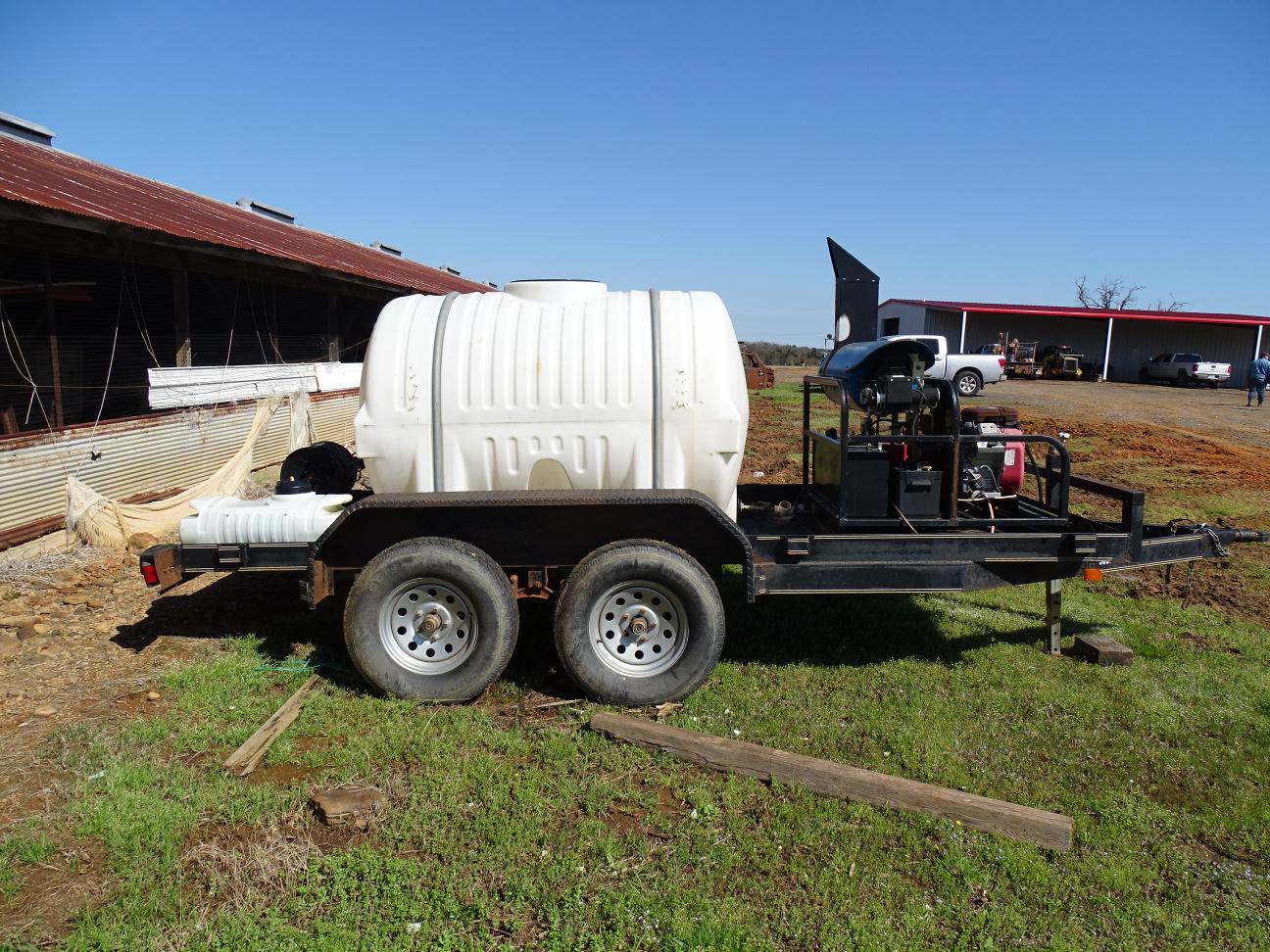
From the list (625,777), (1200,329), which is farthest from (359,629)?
(1200,329)

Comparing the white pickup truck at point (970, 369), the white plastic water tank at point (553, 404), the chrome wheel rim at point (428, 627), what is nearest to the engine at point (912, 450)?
the white plastic water tank at point (553, 404)

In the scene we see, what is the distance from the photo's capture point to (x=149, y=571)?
15.6 feet

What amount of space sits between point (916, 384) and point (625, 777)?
2.95m

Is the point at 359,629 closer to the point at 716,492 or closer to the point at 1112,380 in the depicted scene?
the point at 716,492

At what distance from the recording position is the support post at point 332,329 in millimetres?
14852

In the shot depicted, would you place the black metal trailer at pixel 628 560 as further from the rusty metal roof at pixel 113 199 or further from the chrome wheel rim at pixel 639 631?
the rusty metal roof at pixel 113 199

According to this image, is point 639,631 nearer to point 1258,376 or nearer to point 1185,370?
point 1258,376

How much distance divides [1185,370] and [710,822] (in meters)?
37.8

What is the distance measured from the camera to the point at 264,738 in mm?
4172

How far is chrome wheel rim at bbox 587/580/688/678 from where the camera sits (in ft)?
15.0

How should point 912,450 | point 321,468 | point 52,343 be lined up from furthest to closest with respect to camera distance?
1. point 52,343
2. point 321,468
3. point 912,450

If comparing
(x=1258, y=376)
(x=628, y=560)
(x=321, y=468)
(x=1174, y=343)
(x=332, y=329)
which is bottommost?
(x=628, y=560)

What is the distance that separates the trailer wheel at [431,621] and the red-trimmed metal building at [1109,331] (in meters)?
34.6

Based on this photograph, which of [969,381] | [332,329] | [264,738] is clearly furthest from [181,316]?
[969,381]
